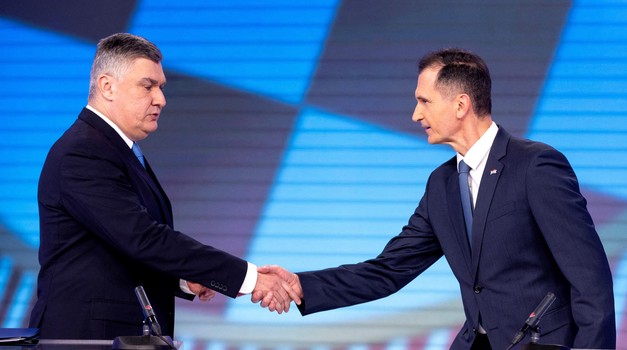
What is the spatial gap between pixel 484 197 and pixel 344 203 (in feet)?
8.09

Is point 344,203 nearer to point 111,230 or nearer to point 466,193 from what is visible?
point 466,193

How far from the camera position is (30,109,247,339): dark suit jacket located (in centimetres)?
281

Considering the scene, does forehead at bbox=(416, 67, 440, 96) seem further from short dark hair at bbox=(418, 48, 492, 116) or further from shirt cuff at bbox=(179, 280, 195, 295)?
shirt cuff at bbox=(179, 280, 195, 295)

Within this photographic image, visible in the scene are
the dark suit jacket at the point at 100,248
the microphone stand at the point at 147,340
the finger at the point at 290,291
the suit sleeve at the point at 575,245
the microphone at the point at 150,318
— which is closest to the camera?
the microphone stand at the point at 147,340

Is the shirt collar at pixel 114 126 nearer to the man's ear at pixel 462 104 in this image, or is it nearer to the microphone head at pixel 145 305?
the microphone head at pixel 145 305

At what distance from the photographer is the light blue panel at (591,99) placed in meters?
5.26

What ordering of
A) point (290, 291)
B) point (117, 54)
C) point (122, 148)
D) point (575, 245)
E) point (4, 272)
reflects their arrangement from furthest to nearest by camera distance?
point (4, 272) → point (290, 291) → point (117, 54) → point (122, 148) → point (575, 245)

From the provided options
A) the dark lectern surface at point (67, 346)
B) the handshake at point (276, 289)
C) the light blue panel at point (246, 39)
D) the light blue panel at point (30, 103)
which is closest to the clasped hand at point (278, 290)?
the handshake at point (276, 289)

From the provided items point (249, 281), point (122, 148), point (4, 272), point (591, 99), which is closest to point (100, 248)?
point (122, 148)

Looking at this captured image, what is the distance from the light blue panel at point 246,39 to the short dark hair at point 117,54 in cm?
227

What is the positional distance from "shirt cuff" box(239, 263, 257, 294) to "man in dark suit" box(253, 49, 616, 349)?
150 mm

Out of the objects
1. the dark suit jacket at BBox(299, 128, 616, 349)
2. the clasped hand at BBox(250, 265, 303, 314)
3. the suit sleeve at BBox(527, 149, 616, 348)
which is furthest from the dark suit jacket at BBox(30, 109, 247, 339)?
the suit sleeve at BBox(527, 149, 616, 348)

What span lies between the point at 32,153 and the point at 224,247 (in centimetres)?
124

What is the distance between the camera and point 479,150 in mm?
3045
